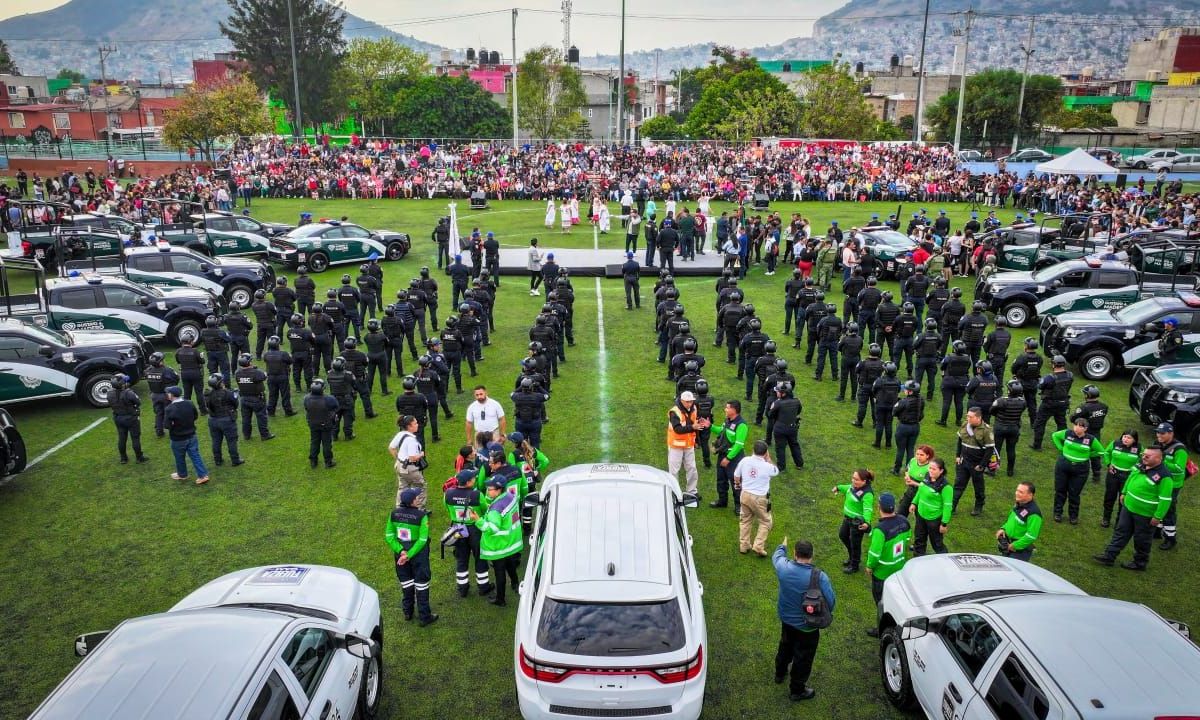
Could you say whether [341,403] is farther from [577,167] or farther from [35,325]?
[577,167]

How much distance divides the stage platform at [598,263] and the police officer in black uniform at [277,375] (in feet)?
35.1

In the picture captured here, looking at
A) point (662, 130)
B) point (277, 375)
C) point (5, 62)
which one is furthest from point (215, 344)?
point (5, 62)

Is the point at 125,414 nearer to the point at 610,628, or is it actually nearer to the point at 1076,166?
the point at 610,628

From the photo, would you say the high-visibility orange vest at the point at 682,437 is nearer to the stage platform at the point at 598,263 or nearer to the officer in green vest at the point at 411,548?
the officer in green vest at the point at 411,548

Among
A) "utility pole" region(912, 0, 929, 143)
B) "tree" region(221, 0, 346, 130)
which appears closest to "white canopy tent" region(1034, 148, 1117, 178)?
"utility pole" region(912, 0, 929, 143)

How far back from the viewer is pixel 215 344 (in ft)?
45.9

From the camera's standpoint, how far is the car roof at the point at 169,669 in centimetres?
455

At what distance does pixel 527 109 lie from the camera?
255 ft

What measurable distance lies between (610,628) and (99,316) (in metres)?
14.1

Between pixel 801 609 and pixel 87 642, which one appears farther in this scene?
pixel 801 609

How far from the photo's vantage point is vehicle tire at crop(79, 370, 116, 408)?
45.3 ft

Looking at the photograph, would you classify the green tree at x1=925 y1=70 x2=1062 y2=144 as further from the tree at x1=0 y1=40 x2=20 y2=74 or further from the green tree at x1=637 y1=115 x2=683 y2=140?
the tree at x1=0 y1=40 x2=20 y2=74

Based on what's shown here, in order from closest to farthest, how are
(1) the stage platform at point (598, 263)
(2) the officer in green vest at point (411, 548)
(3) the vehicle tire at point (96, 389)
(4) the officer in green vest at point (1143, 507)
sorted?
(2) the officer in green vest at point (411, 548) < (4) the officer in green vest at point (1143, 507) < (3) the vehicle tire at point (96, 389) < (1) the stage platform at point (598, 263)

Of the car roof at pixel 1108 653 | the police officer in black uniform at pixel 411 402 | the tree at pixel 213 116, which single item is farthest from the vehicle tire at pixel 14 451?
the tree at pixel 213 116
